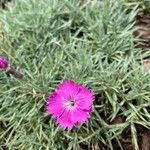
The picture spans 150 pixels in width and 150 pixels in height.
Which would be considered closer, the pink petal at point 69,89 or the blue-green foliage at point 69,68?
the pink petal at point 69,89

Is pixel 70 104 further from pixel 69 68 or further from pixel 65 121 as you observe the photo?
pixel 69 68

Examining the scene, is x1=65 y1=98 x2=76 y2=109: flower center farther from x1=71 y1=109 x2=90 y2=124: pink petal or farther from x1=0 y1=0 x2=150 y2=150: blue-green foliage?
x1=0 y1=0 x2=150 y2=150: blue-green foliage

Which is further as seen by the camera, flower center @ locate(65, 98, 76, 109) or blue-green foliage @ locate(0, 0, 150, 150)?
blue-green foliage @ locate(0, 0, 150, 150)

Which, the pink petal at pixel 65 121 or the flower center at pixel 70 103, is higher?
the flower center at pixel 70 103

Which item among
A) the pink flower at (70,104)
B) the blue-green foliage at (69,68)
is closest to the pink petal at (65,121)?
the pink flower at (70,104)

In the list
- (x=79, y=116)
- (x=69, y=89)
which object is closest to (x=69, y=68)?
(x=69, y=89)

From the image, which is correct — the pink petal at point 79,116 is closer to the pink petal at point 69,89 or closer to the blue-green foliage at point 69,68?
the pink petal at point 69,89

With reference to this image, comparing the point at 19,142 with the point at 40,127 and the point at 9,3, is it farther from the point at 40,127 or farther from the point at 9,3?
the point at 9,3

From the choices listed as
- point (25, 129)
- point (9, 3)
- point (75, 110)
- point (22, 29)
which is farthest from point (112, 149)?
point (9, 3)

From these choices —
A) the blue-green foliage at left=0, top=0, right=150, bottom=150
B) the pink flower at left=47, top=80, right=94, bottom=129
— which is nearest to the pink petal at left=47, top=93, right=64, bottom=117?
the pink flower at left=47, top=80, right=94, bottom=129
